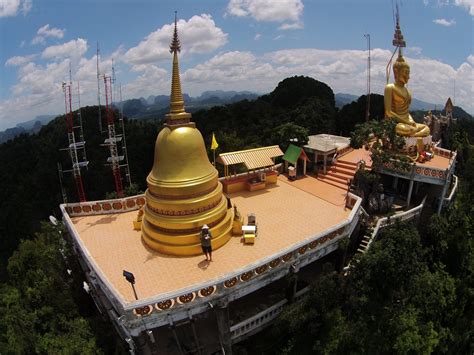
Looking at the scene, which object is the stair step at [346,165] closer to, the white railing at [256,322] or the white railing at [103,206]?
the white railing at [256,322]

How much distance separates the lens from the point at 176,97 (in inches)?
652

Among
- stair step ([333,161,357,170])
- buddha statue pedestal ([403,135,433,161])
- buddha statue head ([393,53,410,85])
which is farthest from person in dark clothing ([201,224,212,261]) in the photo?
buddha statue head ([393,53,410,85])

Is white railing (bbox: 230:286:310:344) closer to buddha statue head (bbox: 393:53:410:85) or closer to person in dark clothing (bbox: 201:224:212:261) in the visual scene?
person in dark clothing (bbox: 201:224:212:261)

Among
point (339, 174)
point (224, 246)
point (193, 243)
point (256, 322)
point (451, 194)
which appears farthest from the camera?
point (339, 174)

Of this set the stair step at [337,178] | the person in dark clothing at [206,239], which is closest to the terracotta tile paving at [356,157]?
the stair step at [337,178]

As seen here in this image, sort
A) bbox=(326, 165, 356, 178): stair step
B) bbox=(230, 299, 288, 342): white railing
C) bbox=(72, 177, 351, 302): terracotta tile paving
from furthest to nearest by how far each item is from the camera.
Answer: bbox=(326, 165, 356, 178): stair step → bbox=(72, 177, 351, 302): terracotta tile paving → bbox=(230, 299, 288, 342): white railing

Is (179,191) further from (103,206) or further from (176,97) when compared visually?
(103,206)

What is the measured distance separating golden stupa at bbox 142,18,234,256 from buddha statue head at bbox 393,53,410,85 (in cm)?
1788

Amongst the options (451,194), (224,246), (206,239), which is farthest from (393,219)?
(206,239)

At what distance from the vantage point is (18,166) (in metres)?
58.1

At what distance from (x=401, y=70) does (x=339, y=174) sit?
942 centimetres

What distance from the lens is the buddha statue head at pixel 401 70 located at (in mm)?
24891

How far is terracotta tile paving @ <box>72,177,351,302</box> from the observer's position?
14367 millimetres

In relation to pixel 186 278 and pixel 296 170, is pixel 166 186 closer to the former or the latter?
pixel 186 278
